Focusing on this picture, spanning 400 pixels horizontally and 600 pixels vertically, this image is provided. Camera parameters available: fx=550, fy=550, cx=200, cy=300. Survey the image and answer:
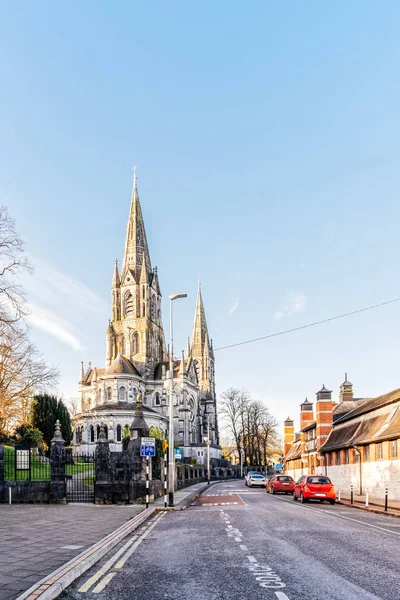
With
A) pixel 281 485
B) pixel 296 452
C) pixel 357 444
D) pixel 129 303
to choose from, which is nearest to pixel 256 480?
pixel 296 452

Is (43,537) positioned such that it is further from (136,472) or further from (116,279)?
(116,279)

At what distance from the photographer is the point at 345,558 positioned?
991 cm

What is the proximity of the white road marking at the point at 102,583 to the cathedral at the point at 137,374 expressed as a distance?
220 ft

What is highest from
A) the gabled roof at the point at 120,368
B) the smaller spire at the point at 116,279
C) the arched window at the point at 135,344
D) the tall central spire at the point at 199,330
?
the smaller spire at the point at 116,279

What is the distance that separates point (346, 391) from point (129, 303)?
47937 mm

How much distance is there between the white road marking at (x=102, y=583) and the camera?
7.53 m

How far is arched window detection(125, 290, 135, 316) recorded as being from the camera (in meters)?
93.1

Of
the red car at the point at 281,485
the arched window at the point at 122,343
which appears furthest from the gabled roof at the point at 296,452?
the arched window at the point at 122,343

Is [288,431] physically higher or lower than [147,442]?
lower

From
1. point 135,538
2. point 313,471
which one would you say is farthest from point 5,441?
point 135,538

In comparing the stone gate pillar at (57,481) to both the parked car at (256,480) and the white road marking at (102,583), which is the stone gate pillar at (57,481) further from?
Answer: the parked car at (256,480)

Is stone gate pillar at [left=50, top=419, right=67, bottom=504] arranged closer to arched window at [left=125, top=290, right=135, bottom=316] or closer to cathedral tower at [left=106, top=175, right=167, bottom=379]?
cathedral tower at [left=106, top=175, right=167, bottom=379]

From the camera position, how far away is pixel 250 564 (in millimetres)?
9219

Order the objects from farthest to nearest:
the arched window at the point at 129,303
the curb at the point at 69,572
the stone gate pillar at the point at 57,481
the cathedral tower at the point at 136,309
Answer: the arched window at the point at 129,303 < the cathedral tower at the point at 136,309 < the stone gate pillar at the point at 57,481 < the curb at the point at 69,572
